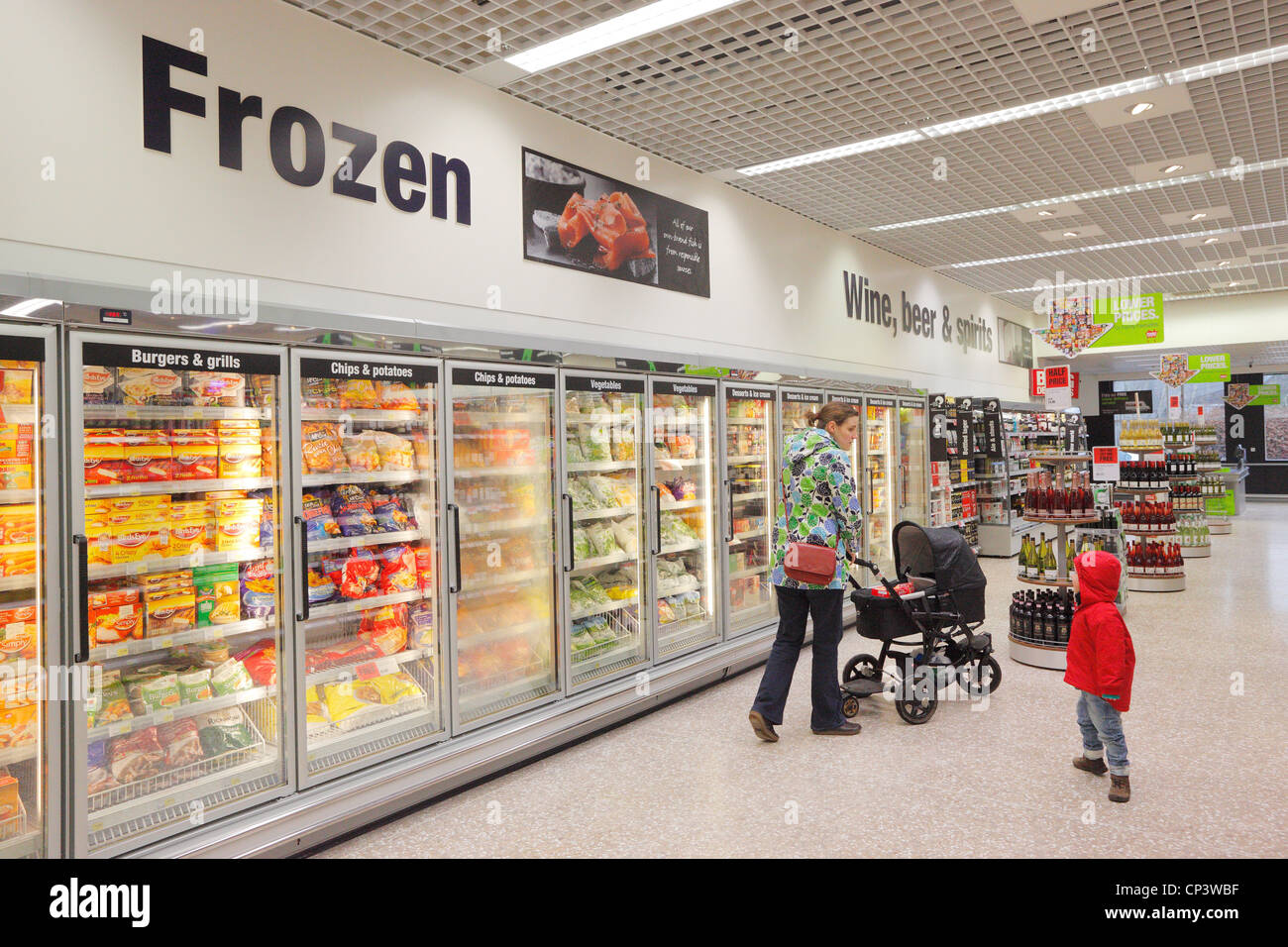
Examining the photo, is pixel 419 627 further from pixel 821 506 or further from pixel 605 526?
pixel 821 506

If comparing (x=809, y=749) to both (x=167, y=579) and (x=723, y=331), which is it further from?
(x=723, y=331)

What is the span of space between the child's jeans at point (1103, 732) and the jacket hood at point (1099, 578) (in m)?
0.45

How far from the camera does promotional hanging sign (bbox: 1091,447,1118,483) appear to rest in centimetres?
726

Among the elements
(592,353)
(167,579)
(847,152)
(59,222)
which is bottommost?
(167,579)

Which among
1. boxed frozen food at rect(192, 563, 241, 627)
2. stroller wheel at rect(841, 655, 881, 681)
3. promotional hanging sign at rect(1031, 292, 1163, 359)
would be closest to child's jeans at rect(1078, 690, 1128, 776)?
stroller wheel at rect(841, 655, 881, 681)

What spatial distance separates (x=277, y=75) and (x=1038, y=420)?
13764mm

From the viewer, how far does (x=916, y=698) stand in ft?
15.9

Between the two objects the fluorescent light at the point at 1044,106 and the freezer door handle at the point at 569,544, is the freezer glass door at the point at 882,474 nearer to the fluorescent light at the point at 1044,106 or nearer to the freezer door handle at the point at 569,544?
the fluorescent light at the point at 1044,106

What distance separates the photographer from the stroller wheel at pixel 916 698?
189 inches

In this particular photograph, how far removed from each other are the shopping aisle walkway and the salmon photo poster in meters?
3.01

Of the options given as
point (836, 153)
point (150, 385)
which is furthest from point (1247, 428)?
point (150, 385)

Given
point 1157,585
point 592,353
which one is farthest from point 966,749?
point 1157,585

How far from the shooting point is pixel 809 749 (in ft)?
14.5

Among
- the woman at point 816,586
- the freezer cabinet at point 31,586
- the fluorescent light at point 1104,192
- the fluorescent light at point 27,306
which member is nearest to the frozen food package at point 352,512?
the freezer cabinet at point 31,586
